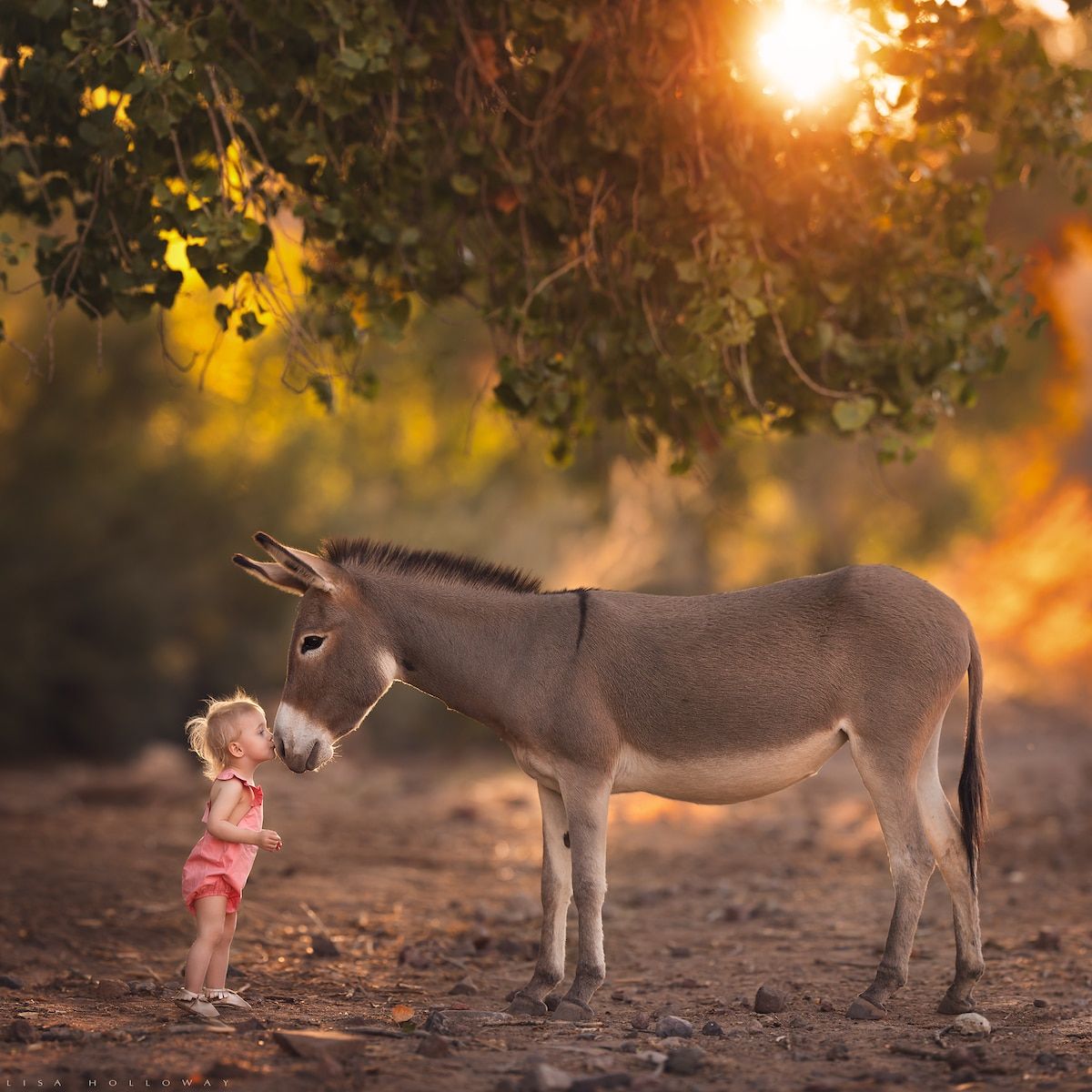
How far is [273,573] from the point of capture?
6004 millimetres

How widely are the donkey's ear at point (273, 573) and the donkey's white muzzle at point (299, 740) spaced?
533mm

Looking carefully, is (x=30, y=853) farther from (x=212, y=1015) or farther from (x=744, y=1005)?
(x=744, y=1005)

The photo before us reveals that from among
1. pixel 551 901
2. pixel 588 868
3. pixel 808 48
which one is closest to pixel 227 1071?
pixel 588 868

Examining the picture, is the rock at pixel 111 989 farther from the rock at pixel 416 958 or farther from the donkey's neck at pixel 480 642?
the donkey's neck at pixel 480 642

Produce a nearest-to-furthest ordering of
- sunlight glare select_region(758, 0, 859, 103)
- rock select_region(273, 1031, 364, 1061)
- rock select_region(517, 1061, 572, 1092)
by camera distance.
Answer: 1. rock select_region(517, 1061, 572, 1092)
2. rock select_region(273, 1031, 364, 1061)
3. sunlight glare select_region(758, 0, 859, 103)

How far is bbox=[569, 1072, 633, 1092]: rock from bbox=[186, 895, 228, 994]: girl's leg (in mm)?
1840

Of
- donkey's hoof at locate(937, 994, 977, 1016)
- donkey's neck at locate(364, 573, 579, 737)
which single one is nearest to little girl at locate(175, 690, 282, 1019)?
donkey's neck at locate(364, 573, 579, 737)

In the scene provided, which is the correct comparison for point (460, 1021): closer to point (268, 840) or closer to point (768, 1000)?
point (268, 840)

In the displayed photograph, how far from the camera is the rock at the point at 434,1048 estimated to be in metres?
4.78

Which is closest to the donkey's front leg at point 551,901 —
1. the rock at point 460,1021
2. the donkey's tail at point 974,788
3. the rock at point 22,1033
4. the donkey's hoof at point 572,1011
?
the donkey's hoof at point 572,1011

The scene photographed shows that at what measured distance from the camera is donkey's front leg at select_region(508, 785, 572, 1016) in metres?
5.95

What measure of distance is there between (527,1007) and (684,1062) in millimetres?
1227

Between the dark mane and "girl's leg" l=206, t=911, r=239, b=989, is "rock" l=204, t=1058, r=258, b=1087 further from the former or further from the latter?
the dark mane

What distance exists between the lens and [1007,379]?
18.1 meters
